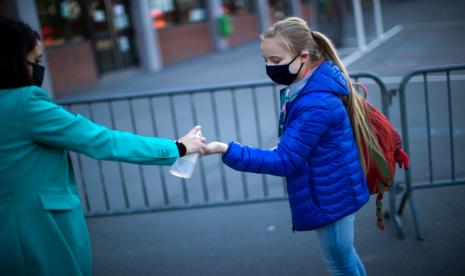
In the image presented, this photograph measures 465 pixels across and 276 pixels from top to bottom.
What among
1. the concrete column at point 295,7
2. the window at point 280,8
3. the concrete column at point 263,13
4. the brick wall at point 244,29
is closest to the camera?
the brick wall at point 244,29

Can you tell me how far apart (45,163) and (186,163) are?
68 centimetres

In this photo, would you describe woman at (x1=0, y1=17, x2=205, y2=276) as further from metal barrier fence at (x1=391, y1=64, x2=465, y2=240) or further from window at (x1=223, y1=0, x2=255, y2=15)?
window at (x1=223, y1=0, x2=255, y2=15)

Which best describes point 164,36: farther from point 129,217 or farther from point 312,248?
point 312,248

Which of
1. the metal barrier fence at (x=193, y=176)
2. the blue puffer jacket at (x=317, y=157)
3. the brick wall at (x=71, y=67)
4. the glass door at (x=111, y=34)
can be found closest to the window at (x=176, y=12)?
the glass door at (x=111, y=34)

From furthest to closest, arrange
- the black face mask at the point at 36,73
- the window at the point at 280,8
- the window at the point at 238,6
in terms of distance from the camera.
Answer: the window at the point at 280,8, the window at the point at 238,6, the black face mask at the point at 36,73

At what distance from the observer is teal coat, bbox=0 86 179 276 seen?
89.6 inches

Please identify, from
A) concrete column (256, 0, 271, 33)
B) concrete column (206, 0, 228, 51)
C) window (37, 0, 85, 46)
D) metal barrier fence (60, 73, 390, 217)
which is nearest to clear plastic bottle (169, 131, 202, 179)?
metal barrier fence (60, 73, 390, 217)

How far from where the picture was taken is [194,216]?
548cm

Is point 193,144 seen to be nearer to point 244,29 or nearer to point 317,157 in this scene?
point 317,157

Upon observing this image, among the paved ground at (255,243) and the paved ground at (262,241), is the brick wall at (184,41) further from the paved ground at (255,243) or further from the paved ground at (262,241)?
the paved ground at (255,243)

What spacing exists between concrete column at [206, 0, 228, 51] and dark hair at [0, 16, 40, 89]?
19682 mm

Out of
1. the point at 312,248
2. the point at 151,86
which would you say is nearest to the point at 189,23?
the point at 151,86

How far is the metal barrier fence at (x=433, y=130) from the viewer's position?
4.65m

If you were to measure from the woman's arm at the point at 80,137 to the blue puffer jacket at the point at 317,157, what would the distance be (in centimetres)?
37
